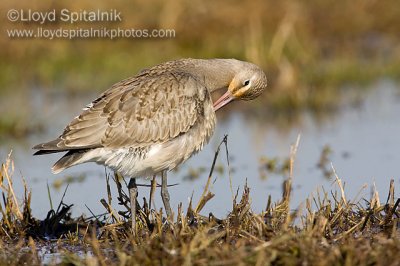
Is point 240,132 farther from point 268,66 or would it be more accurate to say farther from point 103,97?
point 103,97

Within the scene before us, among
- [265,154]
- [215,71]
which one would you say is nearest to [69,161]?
[215,71]

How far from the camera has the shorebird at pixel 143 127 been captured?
23.1ft

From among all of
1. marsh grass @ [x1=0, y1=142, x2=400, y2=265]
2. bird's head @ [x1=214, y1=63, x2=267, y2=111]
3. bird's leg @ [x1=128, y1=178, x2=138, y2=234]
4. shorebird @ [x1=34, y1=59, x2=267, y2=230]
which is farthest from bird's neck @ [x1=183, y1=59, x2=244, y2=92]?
marsh grass @ [x1=0, y1=142, x2=400, y2=265]

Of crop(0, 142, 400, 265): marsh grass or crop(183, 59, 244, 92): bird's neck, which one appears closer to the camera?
crop(0, 142, 400, 265): marsh grass

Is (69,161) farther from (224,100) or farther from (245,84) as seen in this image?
(245,84)

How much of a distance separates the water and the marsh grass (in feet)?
2.61

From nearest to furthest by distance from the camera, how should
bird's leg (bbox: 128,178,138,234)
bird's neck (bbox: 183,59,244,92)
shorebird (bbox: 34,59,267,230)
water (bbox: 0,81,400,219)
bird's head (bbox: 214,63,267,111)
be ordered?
bird's leg (bbox: 128,178,138,234) < shorebird (bbox: 34,59,267,230) < bird's neck (bbox: 183,59,244,92) < bird's head (bbox: 214,63,267,111) < water (bbox: 0,81,400,219)

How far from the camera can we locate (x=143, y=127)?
7172 millimetres

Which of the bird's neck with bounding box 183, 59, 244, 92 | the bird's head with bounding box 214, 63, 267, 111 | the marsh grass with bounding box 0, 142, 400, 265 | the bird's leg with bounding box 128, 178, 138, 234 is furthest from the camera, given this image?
the bird's head with bounding box 214, 63, 267, 111

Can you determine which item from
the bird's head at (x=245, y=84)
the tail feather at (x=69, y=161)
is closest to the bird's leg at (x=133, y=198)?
the tail feather at (x=69, y=161)

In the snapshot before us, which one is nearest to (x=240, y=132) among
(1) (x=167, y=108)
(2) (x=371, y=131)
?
(2) (x=371, y=131)

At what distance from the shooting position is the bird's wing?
7055 millimetres

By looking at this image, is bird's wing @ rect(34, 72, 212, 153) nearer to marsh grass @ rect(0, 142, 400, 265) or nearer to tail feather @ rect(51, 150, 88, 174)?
tail feather @ rect(51, 150, 88, 174)

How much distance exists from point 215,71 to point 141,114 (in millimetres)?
901
